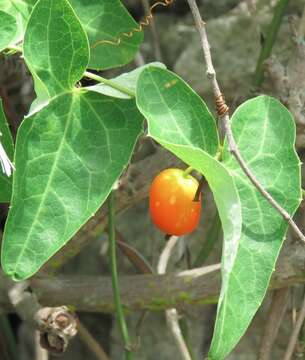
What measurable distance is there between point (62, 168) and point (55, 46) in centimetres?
12

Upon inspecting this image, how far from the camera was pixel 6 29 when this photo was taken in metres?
0.86

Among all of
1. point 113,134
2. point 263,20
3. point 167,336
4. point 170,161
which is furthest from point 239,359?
point 113,134

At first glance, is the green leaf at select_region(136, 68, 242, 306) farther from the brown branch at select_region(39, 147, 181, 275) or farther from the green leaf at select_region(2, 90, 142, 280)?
the brown branch at select_region(39, 147, 181, 275)

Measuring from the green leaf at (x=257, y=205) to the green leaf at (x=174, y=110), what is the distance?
0.11 ft

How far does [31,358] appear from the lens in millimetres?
1581

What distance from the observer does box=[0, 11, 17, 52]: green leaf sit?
85 centimetres

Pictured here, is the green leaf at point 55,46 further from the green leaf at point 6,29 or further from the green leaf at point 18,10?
the green leaf at point 18,10

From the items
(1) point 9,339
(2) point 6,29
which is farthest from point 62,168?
(1) point 9,339

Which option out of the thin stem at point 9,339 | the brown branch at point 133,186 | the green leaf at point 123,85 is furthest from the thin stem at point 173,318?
the green leaf at point 123,85

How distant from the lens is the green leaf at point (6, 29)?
2.80 feet

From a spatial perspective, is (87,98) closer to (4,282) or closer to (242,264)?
(242,264)

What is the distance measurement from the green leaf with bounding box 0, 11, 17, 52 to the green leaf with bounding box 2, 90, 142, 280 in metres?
0.08

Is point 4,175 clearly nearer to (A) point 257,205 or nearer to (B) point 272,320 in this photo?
(A) point 257,205

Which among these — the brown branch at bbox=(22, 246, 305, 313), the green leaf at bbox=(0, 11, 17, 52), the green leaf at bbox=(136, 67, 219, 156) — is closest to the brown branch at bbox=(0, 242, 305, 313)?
the brown branch at bbox=(22, 246, 305, 313)
